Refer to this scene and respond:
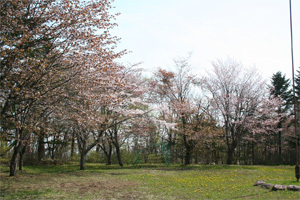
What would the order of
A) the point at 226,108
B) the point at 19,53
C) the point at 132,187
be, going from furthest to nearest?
the point at 226,108
the point at 132,187
the point at 19,53

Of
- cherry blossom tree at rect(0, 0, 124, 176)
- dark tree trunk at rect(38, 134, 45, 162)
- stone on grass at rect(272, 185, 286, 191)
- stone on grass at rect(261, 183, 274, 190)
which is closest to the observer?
cherry blossom tree at rect(0, 0, 124, 176)

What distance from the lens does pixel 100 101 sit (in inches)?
332

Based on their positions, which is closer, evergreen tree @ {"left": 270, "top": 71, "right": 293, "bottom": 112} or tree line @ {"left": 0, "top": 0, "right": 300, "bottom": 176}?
tree line @ {"left": 0, "top": 0, "right": 300, "bottom": 176}

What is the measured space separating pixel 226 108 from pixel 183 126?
400 cm

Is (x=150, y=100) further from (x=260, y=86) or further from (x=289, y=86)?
(x=289, y=86)

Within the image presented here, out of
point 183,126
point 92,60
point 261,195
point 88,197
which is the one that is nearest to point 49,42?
point 92,60

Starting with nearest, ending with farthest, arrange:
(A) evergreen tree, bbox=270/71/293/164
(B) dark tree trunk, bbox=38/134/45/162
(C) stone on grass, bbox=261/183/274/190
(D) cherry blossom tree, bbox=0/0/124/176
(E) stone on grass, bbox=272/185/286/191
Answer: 1. (D) cherry blossom tree, bbox=0/0/124/176
2. (E) stone on grass, bbox=272/185/286/191
3. (C) stone on grass, bbox=261/183/274/190
4. (B) dark tree trunk, bbox=38/134/45/162
5. (A) evergreen tree, bbox=270/71/293/164

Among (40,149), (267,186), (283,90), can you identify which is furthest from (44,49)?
(283,90)

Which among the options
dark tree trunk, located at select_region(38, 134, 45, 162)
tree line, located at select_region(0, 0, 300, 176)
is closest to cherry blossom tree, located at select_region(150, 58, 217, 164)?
tree line, located at select_region(0, 0, 300, 176)

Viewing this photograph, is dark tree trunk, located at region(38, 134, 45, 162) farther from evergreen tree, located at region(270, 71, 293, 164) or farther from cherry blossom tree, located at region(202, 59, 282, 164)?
evergreen tree, located at region(270, 71, 293, 164)

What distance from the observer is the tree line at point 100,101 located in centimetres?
684

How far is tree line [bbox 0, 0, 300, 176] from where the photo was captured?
684 cm

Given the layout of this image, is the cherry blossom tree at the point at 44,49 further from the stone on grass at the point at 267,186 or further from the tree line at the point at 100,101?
the stone on grass at the point at 267,186

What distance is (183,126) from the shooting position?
21578 millimetres
